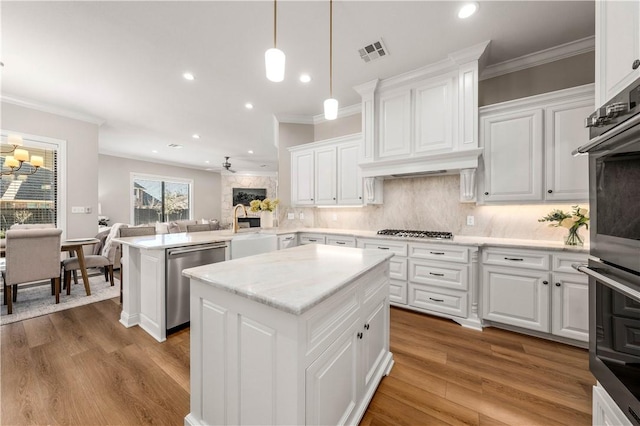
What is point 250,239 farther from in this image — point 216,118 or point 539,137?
point 539,137

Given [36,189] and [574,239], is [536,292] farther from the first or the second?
[36,189]

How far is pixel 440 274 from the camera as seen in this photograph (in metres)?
2.70

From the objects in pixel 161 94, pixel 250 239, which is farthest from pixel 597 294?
pixel 161 94

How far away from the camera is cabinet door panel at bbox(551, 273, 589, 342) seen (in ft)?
6.87

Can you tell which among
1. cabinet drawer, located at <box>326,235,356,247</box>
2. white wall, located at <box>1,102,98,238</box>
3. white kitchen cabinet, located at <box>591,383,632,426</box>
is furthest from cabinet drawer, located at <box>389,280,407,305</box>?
white wall, located at <box>1,102,98,238</box>

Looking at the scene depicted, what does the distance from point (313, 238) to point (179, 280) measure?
1.95 m

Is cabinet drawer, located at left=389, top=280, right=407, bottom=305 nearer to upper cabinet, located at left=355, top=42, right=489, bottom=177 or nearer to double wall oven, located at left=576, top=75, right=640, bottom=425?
upper cabinet, located at left=355, top=42, right=489, bottom=177

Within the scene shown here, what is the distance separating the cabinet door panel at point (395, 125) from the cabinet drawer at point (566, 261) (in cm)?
180

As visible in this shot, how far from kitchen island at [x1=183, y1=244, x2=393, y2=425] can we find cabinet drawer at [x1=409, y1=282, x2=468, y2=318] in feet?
5.08

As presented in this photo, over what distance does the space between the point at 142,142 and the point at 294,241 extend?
512 cm

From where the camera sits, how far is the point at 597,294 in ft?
3.67

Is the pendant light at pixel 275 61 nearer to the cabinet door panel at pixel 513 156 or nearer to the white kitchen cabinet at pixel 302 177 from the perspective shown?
the cabinet door panel at pixel 513 156

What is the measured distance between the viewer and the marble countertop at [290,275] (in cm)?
95

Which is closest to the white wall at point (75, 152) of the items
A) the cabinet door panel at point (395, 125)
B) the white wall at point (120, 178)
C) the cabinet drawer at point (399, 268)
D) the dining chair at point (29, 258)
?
the dining chair at point (29, 258)
